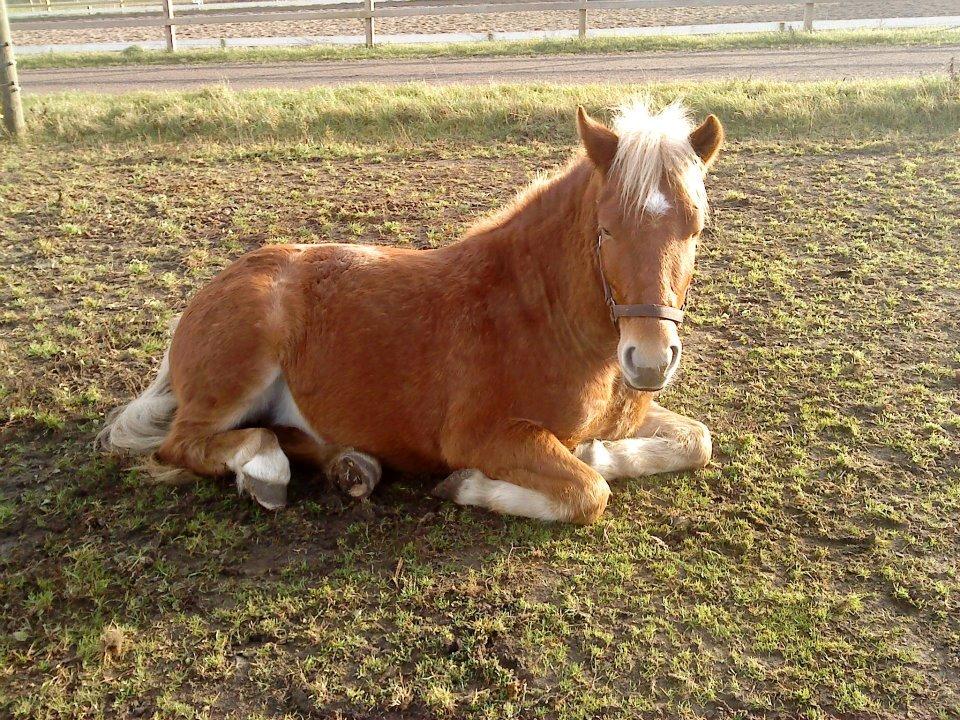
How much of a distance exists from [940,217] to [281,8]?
23282 mm

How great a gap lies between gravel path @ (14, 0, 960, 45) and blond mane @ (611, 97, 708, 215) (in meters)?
21.3

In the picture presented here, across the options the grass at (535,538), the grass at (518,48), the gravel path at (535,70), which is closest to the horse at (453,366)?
the grass at (535,538)

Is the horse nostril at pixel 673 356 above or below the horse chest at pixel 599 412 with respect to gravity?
above

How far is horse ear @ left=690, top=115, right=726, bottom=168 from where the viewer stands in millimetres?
3742

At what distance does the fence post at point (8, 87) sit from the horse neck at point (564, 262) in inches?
341

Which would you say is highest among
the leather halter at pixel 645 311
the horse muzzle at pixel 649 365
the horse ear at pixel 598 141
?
the horse ear at pixel 598 141

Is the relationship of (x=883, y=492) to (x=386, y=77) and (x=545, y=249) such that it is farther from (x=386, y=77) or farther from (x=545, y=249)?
(x=386, y=77)

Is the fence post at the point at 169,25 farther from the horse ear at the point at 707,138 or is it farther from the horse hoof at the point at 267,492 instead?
the horse ear at the point at 707,138

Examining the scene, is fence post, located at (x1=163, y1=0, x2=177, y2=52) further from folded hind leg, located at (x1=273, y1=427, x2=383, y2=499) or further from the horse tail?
folded hind leg, located at (x1=273, y1=427, x2=383, y2=499)

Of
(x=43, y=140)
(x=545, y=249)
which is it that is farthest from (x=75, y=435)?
(x=43, y=140)

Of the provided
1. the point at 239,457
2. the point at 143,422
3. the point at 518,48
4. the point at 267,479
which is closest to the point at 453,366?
the point at 267,479

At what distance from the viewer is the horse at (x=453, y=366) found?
408 centimetres

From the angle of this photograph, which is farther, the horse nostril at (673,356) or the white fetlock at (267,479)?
the white fetlock at (267,479)

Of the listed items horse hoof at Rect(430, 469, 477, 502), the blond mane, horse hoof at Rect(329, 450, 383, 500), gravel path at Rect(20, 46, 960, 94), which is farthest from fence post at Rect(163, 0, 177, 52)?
the blond mane
